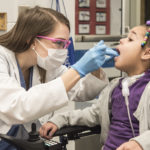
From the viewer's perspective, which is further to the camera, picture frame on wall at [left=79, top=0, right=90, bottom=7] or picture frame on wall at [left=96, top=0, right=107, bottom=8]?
picture frame on wall at [left=96, top=0, right=107, bottom=8]

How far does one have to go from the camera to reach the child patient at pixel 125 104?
1.38 metres

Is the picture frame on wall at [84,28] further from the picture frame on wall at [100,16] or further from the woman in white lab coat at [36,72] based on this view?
the woman in white lab coat at [36,72]

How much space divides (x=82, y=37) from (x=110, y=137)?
227 cm

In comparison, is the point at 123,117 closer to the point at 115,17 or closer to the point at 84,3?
the point at 84,3

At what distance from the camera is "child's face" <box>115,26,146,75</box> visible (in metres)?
1.48

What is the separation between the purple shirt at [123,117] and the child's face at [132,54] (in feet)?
0.26

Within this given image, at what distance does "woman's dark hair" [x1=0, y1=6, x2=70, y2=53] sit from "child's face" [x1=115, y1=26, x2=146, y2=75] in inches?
15.1

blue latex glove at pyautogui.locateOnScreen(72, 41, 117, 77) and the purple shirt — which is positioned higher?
blue latex glove at pyautogui.locateOnScreen(72, 41, 117, 77)

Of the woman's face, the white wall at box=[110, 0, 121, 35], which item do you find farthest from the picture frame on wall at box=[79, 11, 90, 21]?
the woman's face

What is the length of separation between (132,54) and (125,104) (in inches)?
10.5

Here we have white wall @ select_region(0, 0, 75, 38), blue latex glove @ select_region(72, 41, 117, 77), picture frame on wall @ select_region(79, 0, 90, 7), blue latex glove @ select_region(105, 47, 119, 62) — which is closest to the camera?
blue latex glove @ select_region(72, 41, 117, 77)

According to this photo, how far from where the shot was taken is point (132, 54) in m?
1.48

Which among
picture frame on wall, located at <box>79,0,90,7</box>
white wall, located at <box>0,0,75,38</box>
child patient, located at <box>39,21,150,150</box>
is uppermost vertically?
picture frame on wall, located at <box>79,0,90,7</box>

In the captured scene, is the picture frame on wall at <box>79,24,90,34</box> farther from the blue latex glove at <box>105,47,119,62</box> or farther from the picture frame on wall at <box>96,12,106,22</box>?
the blue latex glove at <box>105,47,119,62</box>
